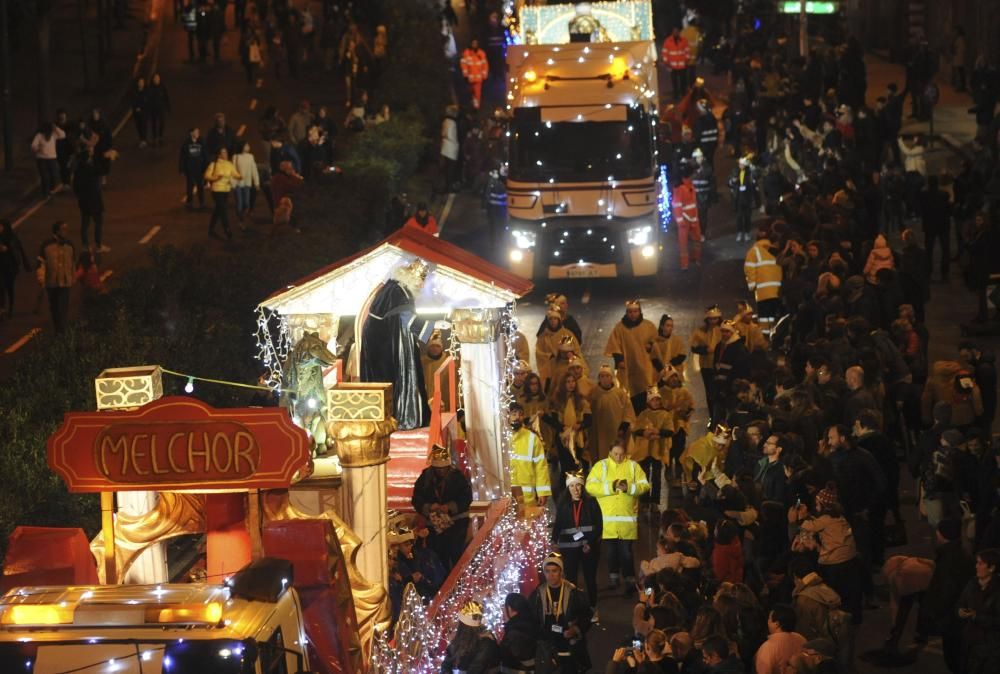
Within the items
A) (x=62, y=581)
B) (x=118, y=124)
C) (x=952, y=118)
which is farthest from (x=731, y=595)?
(x=118, y=124)

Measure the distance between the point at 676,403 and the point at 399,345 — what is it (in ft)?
10.6

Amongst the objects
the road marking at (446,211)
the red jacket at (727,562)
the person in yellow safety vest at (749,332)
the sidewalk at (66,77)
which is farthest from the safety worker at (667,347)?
the sidewalk at (66,77)

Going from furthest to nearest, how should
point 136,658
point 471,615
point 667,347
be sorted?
point 667,347 < point 471,615 < point 136,658

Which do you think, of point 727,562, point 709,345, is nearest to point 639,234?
point 709,345

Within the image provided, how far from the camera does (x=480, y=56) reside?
3941 centimetres

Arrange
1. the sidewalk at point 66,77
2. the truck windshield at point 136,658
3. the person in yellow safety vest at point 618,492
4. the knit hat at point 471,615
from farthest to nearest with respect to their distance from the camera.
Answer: the sidewalk at point 66,77
the person in yellow safety vest at point 618,492
the knit hat at point 471,615
the truck windshield at point 136,658

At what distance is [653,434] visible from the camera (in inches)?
693

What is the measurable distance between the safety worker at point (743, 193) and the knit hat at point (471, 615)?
18153mm

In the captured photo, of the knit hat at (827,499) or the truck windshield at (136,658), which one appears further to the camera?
the knit hat at (827,499)

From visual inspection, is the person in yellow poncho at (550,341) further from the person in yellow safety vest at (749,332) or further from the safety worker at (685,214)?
the safety worker at (685,214)

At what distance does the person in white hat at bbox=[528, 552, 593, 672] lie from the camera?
12922mm

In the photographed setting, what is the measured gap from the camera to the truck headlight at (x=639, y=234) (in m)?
27.0

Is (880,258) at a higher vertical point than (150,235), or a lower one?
higher

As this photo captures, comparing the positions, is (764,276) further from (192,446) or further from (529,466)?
(192,446)
